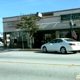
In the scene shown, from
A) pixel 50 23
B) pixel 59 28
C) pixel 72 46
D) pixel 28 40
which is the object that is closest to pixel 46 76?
pixel 72 46

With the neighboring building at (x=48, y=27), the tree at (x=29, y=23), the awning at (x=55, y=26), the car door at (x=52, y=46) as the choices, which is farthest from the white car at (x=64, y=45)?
the tree at (x=29, y=23)

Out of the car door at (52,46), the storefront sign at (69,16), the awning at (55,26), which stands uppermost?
the storefront sign at (69,16)

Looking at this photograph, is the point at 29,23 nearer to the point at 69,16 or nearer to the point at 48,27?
the point at 48,27

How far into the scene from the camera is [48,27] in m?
26.7

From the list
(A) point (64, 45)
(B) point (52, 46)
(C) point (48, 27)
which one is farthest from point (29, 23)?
(A) point (64, 45)

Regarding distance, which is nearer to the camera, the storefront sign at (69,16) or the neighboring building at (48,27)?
the storefront sign at (69,16)

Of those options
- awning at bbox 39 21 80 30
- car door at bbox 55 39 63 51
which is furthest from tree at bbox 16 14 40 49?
car door at bbox 55 39 63 51

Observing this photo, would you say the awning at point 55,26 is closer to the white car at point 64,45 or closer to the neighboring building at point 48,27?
the neighboring building at point 48,27

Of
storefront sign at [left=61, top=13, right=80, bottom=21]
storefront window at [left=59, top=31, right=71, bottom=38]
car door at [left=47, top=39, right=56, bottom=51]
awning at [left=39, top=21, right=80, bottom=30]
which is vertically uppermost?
storefront sign at [left=61, top=13, right=80, bottom=21]

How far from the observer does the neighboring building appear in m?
25.5

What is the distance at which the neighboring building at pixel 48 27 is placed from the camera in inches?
1005

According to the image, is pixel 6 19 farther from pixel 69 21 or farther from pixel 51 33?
pixel 69 21

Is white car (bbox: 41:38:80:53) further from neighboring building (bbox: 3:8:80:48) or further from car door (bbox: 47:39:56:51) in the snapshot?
neighboring building (bbox: 3:8:80:48)

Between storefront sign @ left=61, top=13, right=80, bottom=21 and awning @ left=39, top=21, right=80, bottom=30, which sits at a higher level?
storefront sign @ left=61, top=13, right=80, bottom=21
